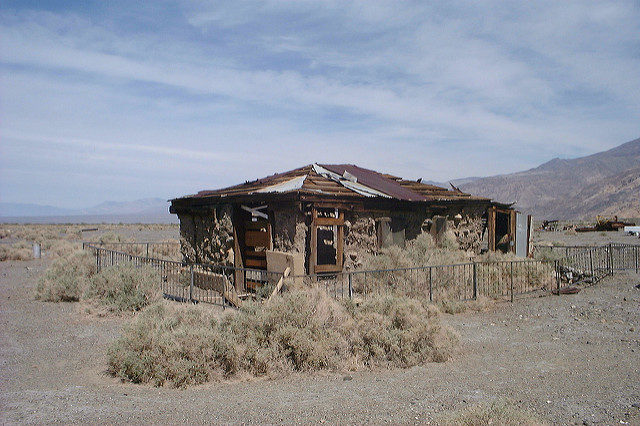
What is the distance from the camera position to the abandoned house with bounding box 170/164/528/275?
12312 millimetres

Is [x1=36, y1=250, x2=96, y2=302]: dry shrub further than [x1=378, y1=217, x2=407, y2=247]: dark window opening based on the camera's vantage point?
No

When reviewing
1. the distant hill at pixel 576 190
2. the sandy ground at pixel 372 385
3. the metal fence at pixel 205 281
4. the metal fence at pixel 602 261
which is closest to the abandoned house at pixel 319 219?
the metal fence at pixel 205 281

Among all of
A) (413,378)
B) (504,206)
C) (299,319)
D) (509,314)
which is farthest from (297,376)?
(504,206)

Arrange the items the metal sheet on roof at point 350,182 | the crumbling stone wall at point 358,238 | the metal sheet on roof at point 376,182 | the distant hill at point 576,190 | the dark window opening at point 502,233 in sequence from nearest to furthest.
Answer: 1. the crumbling stone wall at point 358,238
2. the metal sheet on roof at point 350,182
3. the metal sheet on roof at point 376,182
4. the dark window opening at point 502,233
5. the distant hill at point 576,190

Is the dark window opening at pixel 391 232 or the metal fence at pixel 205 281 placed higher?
the dark window opening at pixel 391 232

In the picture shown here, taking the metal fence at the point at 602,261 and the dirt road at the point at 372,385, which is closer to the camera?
the dirt road at the point at 372,385

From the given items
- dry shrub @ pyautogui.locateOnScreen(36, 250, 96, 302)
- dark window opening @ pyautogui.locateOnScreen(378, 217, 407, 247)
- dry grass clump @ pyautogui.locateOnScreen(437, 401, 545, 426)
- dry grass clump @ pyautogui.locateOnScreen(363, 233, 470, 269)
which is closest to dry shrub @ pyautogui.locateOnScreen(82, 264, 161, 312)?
dry shrub @ pyautogui.locateOnScreen(36, 250, 96, 302)

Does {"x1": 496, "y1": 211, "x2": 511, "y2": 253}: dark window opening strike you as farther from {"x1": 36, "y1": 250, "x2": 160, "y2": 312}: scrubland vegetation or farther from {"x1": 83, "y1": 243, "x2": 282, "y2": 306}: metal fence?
{"x1": 36, "y1": 250, "x2": 160, "y2": 312}: scrubland vegetation

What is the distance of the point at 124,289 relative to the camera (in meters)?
11.3

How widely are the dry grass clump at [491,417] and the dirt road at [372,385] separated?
392 mm

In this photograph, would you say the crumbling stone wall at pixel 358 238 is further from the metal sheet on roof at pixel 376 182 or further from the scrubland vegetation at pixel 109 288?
the scrubland vegetation at pixel 109 288

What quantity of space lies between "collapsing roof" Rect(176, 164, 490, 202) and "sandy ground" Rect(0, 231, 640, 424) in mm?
4765

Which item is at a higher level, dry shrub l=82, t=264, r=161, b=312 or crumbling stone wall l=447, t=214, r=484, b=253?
crumbling stone wall l=447, t=214, r=484, b=253

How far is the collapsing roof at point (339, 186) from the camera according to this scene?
13.0m
